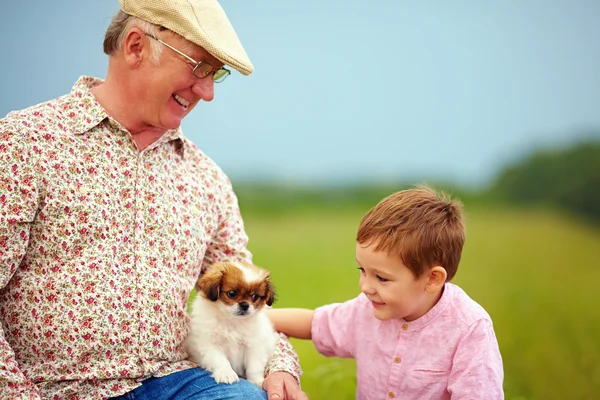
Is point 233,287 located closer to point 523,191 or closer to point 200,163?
point 200,163

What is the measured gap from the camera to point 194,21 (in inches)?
86.8

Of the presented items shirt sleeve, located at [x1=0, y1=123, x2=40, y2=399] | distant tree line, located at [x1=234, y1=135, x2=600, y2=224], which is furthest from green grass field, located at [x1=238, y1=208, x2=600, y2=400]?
shirt sleeve, located at [x1=0, y1=123, x2=40, y2=399]

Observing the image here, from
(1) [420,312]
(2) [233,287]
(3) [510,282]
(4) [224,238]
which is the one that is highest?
(4) [224,238]

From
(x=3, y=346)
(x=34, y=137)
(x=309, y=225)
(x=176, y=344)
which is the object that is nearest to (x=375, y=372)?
(x=176, y=344)

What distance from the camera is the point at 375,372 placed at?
2291 mm

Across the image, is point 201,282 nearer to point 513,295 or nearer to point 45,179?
point 45,179

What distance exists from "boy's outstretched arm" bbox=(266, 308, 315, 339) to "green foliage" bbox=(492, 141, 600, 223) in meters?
5.30

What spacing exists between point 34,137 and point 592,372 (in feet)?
11.7

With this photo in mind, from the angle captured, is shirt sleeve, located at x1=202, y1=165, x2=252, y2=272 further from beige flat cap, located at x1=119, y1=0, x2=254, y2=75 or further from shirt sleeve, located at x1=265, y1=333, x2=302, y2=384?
beige flat cap, located at x1=119, y1=0, x2=254, y2=75

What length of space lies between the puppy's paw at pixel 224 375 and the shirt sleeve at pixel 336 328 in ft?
1.18

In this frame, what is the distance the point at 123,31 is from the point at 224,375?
125cm

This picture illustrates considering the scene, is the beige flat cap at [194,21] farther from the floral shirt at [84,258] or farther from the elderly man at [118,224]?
the floral shirt at [84,258]

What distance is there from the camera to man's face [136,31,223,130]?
7.33 ft

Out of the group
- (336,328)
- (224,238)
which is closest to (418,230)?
(336,328)
